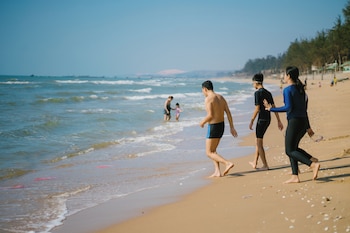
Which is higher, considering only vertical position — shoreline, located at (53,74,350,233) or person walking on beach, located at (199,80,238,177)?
person walking on beach, located at (199,80,238,177)

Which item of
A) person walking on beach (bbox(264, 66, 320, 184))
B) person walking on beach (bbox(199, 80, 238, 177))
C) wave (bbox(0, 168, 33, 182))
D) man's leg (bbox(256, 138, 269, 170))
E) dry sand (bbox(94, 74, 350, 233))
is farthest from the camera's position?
wave (bbox(0, 168, 33, 182))

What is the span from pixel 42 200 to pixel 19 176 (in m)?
2.22

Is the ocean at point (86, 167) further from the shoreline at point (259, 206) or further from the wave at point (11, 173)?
the shoreline at point (259, 206)

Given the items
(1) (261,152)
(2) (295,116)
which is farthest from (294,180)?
(1) (261,152)

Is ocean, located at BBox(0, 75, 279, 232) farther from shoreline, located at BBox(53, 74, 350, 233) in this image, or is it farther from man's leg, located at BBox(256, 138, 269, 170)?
man's leg, located at BBox(256, 138, 269, 170)

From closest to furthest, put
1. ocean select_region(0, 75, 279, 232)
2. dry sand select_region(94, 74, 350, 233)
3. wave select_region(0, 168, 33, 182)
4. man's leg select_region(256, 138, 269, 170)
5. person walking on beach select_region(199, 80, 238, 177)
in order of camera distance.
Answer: dry sand select_region(94, 74, 350, 233)
ocean select_region(0, 75, 279, 232)
person walking on beach select_region(199, 80, 238, 177)
man's leg select_region(256, 138, 269, 170)
wave select_region(0, 168, 33, 182)

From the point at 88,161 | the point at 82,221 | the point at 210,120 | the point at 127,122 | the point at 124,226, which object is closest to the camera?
the point at 124,226

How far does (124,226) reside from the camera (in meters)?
4.01

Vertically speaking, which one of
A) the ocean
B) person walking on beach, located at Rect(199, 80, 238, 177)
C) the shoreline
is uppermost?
person walking on beach, located at Rect(199, 80, 238, 177)

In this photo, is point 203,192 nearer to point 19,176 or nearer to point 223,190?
point 223,190

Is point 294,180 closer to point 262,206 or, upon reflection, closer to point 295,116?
point 295,116

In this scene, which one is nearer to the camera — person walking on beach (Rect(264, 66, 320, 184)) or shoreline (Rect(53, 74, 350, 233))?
shoreline (Rect(53, 74, 350, 233))

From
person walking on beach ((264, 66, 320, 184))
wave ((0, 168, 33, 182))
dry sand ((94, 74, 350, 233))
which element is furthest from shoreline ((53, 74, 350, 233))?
wave ((0, 168, 33, 182))

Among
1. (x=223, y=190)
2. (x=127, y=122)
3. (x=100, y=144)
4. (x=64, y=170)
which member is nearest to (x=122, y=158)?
(x=64, y=170)
